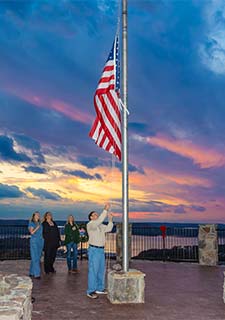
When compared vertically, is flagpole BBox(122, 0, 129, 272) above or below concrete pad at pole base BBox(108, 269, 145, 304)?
above

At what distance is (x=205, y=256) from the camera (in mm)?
16047

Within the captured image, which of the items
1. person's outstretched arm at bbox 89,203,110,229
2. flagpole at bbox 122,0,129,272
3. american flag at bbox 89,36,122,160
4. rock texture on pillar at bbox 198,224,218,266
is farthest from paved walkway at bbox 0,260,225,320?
american flag at bbox 89,36,122,160

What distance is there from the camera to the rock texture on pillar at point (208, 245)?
1599 cm

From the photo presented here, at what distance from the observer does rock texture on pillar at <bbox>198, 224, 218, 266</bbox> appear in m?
16.0

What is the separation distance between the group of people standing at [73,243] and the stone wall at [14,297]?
3.18m

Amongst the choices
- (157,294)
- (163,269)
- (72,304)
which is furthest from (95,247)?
(163,269)

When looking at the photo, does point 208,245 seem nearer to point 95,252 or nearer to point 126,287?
point 95,252

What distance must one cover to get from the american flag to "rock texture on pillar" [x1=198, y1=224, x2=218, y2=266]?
7.99 m

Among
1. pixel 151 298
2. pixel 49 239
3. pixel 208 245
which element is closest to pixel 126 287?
pixel 151 298

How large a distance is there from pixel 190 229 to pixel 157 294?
8984 mm

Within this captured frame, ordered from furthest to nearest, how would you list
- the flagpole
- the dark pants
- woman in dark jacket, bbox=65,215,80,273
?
the dark pants < woman in dark jacket, bbox=65,215,80,273 < the flagpole

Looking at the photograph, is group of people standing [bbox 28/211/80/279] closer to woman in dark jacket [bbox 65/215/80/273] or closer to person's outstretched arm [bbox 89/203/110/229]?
woman in dark jacket [bbox 65/215/80/273]

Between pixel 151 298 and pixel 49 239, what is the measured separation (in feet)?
15.0

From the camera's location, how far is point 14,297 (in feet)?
16.6
